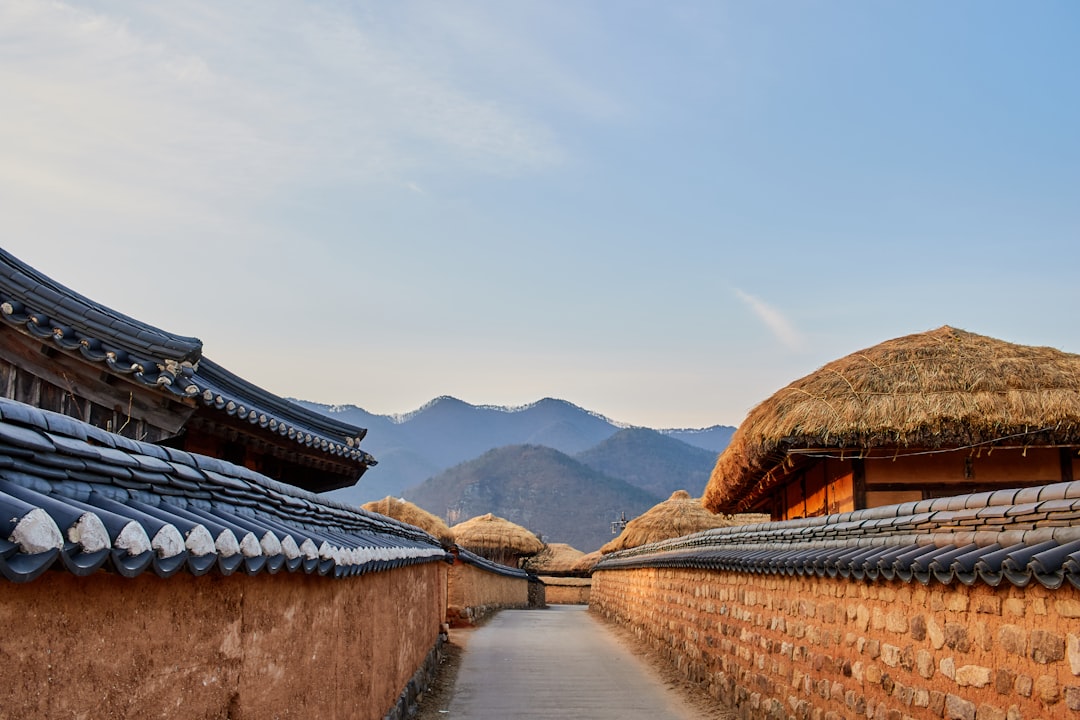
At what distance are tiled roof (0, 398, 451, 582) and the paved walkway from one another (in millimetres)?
6240

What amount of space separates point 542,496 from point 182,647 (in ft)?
293

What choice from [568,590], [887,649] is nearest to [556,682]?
[887,649]

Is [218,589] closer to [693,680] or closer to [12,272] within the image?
[12,272]

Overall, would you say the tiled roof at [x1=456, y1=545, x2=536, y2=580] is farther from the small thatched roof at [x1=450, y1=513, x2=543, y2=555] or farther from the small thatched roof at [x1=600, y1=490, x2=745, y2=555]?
the small thatched roof at [x1=600, y1=490, x2=745, y2=555]

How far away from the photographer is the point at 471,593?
22.8 metres

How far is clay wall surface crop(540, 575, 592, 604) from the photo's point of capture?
152ft

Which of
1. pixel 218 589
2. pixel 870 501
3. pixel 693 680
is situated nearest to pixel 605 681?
pixel 693 680

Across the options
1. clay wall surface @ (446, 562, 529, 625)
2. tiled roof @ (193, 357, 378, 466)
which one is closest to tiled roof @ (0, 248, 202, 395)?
tiled roof @ (193, 357, 378, 466)

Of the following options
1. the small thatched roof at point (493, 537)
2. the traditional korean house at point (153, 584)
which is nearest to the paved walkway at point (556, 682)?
the traditional korean house at point (153, 584)

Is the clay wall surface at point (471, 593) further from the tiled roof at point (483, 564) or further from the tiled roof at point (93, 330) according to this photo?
the tiled roof at point (93, 330)

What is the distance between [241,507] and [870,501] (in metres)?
9.62

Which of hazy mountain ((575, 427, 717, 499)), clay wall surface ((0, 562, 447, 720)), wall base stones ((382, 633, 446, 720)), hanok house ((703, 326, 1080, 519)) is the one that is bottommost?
wall base stones ((382, 633, 446, 720))

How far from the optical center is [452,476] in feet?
346

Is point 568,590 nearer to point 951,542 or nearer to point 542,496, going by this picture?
point 951,542
